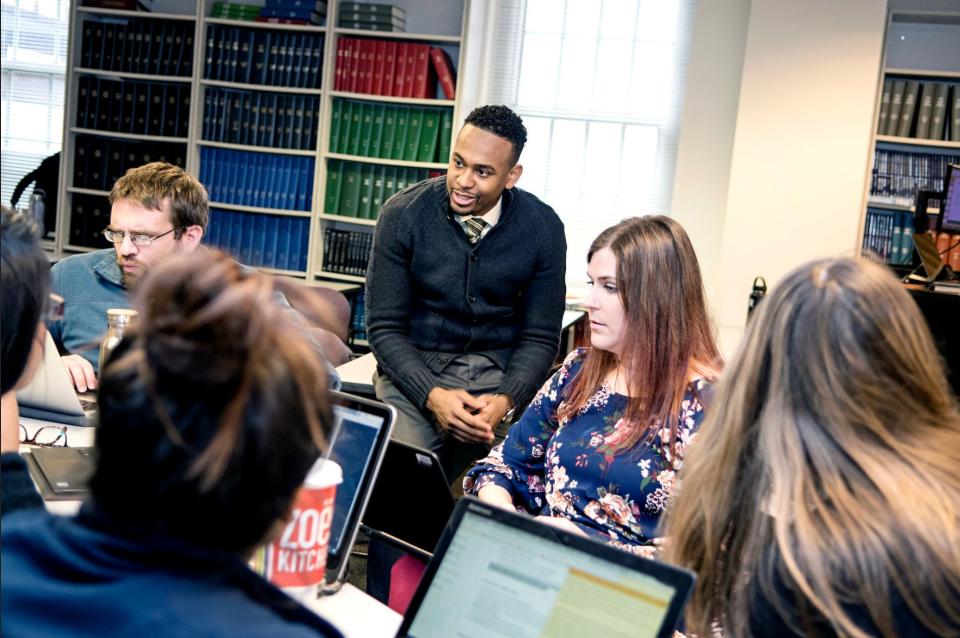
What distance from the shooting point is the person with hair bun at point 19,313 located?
1096 millimetres

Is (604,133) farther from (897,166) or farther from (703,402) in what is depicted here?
(703,402)

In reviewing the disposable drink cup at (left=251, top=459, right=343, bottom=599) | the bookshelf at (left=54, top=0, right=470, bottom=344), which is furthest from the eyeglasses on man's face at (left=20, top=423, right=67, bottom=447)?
the bookshelf at (left=54, top=0, right=470, bottom=344)

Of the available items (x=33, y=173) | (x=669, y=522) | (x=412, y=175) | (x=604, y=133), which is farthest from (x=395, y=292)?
(x=33, y=173)

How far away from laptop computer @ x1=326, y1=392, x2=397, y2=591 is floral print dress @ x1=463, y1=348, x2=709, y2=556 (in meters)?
0.59

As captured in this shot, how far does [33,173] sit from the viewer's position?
597 cm

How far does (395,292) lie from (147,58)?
386 cm

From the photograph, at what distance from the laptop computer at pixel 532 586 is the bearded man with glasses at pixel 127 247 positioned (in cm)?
132

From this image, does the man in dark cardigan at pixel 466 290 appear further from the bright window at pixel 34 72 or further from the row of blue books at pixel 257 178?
the bright window at pixel 34 72

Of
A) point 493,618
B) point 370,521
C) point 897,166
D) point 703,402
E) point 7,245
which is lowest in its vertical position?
point 370,521

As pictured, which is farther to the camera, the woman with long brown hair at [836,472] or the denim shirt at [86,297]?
the denim shirt at [86,297]

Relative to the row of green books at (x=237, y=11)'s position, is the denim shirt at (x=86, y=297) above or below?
below

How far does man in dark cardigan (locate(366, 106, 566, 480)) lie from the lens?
2.62 meters

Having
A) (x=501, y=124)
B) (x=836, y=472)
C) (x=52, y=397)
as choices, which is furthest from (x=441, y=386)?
(x=836, y=472)

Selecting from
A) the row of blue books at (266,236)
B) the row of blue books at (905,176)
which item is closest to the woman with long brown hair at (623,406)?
the row of blue books at (905,176)
